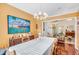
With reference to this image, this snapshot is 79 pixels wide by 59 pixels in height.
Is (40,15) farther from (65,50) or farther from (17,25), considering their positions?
(65,50)

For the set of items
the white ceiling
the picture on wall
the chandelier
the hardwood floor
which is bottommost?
the hardwood floor

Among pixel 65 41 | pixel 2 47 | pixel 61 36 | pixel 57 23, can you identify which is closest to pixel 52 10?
pixel 57 23

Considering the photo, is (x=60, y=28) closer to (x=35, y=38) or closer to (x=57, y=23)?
(x=57, y=23)

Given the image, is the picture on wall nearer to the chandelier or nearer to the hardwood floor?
the chandelier

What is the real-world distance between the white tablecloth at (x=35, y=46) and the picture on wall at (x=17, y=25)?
25cm

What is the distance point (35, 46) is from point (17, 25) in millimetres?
490

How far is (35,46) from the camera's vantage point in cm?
167

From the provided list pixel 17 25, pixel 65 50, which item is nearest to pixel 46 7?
pixel 17 25

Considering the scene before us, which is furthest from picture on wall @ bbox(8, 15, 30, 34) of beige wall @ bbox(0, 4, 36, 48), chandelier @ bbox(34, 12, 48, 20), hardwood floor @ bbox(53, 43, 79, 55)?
hardwood floor @ bbox(53, 43, 79, 55)

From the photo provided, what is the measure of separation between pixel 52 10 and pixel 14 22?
0.70 metres

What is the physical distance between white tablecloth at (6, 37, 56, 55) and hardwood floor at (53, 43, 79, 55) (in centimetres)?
14

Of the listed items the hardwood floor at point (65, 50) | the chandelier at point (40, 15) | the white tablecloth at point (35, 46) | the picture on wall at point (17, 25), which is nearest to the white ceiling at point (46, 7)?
the chandelier at point (40, 15)

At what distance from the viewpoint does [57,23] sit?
171cm

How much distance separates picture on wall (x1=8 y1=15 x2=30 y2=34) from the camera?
63.1 inches
